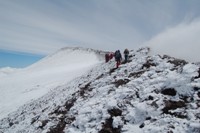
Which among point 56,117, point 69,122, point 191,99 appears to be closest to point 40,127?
point 56,117

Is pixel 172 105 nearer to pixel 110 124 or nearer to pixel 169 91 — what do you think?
pixel 169 91

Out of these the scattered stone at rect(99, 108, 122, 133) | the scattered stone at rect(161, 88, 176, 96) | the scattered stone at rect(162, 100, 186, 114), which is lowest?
the scattered stone at rect(99, 108, 122, 133)

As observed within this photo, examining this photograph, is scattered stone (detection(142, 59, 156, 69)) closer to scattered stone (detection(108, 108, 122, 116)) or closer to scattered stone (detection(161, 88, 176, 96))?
scattered stone (detection(161, 88, 176, 96))

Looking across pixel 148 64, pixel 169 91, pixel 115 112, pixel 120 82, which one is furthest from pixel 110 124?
pixel 148 64

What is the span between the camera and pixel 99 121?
478 inches

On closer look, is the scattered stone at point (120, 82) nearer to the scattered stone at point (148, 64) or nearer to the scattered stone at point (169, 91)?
the scattered stone at point (148, 64)

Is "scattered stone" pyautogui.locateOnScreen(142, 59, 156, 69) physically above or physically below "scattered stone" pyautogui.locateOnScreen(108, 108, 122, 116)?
above

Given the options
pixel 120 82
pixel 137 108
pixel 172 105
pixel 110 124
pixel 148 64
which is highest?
pixel 148 64

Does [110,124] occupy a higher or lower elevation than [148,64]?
lower

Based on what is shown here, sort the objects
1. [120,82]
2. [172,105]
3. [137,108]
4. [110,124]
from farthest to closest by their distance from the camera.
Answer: [120,82] → [137,108] → [110,124] → [172,105]

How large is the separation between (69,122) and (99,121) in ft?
8.23

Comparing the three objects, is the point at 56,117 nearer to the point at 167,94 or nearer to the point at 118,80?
the point at 118,80

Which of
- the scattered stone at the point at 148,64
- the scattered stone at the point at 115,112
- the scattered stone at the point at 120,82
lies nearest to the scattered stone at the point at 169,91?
the scattered stone at the point at 115,112

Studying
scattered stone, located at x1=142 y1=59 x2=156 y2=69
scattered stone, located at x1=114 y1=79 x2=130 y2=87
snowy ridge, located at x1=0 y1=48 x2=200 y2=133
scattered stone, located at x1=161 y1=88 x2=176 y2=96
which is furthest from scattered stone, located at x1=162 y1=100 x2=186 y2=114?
scattered stone, located at x1=142 y1=59 x2=156 y2=69
